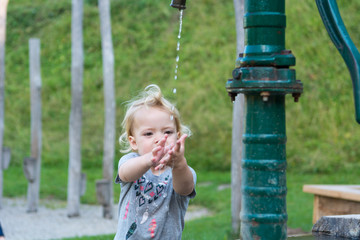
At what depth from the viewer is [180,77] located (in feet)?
49.6

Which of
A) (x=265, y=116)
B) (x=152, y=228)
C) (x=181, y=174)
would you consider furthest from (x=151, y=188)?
(x=265, y=116)

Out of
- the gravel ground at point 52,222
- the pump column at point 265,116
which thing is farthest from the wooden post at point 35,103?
the pump column at point 265,116

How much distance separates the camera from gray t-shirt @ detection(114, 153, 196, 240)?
97.0 inches

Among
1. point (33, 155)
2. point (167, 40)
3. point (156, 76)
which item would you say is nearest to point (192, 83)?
point (156, 76)

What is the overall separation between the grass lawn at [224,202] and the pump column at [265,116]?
4.01 meters

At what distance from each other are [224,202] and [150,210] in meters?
6.83

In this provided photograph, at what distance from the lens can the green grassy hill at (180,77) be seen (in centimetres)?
1251

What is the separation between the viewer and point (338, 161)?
1192cm

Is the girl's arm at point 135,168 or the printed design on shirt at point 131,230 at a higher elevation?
the girl's arm at point 135,168

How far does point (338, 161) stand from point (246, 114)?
10.7 meters

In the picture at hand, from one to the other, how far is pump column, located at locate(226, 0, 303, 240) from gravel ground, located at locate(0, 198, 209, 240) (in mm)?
5661

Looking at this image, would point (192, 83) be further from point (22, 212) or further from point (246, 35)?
point (246, 35)

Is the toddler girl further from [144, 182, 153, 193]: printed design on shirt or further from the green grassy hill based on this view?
the green grassy hill

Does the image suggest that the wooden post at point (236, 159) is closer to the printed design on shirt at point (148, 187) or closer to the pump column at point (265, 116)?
the printed design on shirt at point (148, 187)
